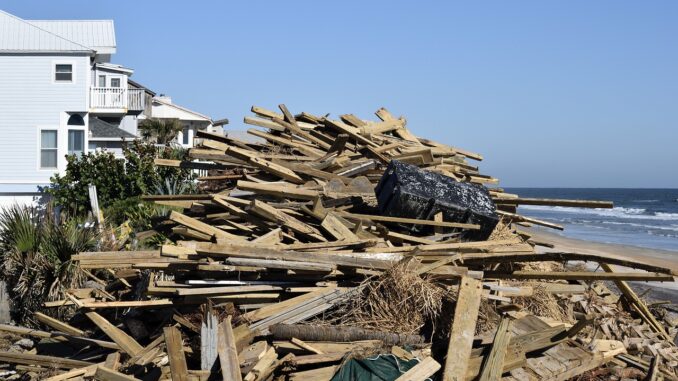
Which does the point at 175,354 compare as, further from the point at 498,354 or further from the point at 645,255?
the point at 645,255

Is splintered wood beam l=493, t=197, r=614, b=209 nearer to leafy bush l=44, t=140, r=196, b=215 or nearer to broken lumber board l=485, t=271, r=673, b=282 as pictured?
broken lumber board l=485, t=271, r=673, b=282

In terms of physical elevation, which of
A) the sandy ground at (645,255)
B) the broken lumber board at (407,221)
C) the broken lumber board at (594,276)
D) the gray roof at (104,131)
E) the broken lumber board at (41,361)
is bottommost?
the sandy ground at (645,255)

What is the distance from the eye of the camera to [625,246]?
3716 cm

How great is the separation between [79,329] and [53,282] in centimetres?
474

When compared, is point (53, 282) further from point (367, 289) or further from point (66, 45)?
point (66, 45)

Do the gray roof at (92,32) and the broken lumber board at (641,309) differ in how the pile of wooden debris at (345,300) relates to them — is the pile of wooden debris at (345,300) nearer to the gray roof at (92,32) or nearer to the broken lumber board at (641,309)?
the broken lumber board at (641,309)

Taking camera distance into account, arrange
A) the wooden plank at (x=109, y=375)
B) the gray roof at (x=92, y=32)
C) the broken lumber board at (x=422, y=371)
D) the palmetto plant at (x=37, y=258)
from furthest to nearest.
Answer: the gray roof at (x=92, y=32) < the palmetto plant at (x=37, y=258) < the wooden plank at (x=109, y=375) < the broken lumber board at (x=422, y=371)

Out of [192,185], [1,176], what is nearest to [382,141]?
[192,185]

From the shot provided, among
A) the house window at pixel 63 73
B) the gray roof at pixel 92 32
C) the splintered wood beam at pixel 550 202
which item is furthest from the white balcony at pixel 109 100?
the splintered wood beam at pixel 550 202

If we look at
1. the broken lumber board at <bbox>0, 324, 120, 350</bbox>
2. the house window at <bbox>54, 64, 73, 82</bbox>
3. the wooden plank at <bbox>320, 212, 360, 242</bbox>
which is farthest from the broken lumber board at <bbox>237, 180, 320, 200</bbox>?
the house window at <bbox>54, 64, 73, 82</bbox>

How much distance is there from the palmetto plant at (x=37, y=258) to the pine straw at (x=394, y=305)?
7.56m

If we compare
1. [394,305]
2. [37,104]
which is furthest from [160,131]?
[394,305]

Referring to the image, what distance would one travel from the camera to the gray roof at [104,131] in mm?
35669

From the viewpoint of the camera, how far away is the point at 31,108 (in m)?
29.4
